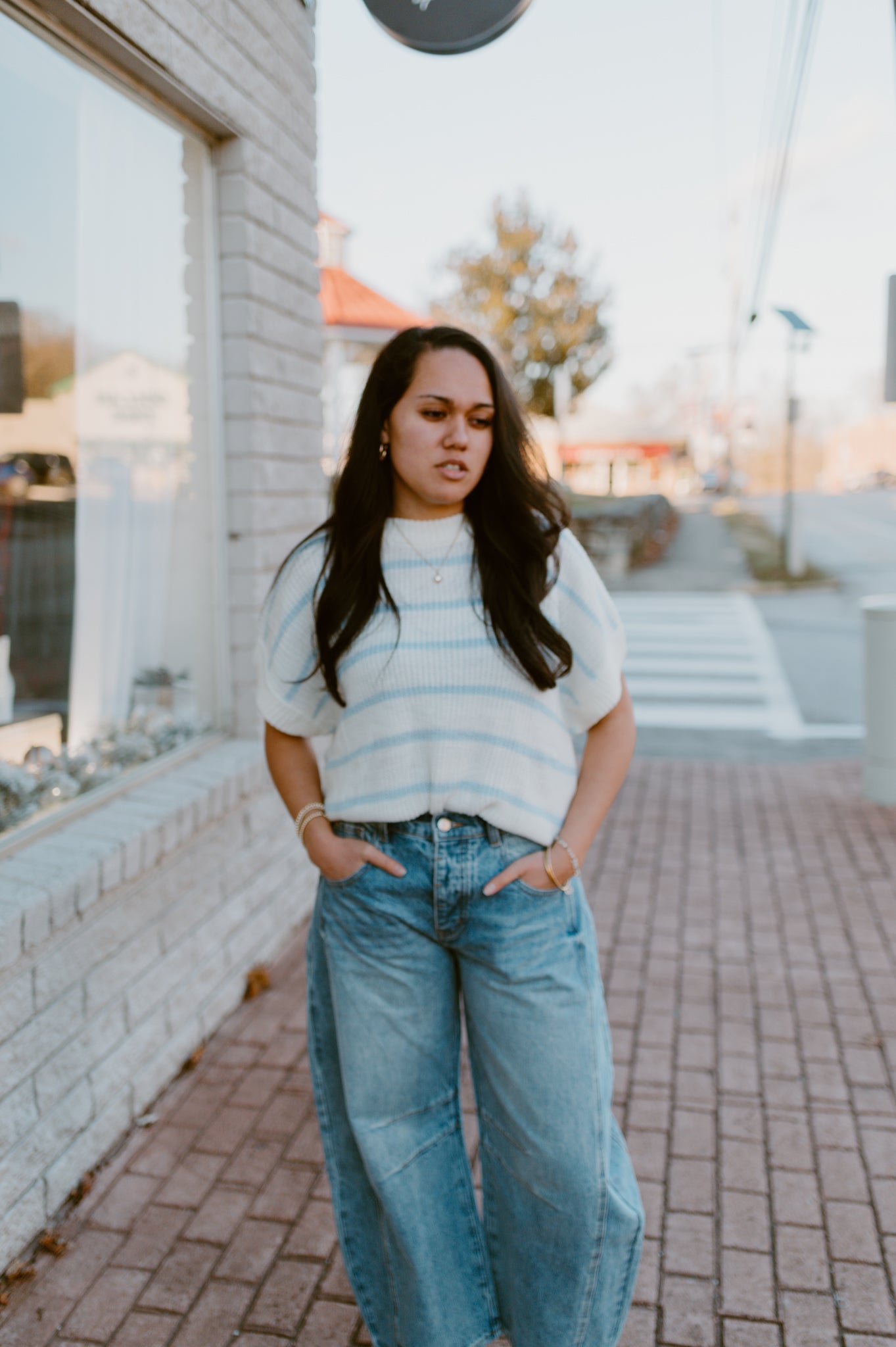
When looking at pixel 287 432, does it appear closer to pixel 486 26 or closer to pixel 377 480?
pixel 486 26

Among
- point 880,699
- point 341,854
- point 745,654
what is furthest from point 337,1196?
point 745,654

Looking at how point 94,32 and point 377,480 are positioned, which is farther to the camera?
point 94,32

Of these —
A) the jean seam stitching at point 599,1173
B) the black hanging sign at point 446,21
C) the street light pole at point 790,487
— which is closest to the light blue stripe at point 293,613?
the jean seam stitching at point 599,1173

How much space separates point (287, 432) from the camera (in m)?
4.27

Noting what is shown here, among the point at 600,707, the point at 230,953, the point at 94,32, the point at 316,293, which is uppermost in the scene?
the point at 94,32

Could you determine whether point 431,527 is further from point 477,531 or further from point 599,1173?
point 599,1173

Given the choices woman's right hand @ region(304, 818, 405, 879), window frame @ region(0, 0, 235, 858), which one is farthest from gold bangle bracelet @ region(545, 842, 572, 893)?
window frame @ region(0, 0, 235, 858)

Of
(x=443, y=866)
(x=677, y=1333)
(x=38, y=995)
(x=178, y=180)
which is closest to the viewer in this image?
(x=443, y=866)

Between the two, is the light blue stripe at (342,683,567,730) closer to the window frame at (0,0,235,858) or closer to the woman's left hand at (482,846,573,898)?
the woman's left hand at (482,846,573,898)

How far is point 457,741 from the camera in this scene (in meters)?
1.91

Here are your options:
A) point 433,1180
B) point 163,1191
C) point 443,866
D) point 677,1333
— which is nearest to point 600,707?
point 443,866

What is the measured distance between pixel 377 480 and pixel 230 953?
7.34 feet

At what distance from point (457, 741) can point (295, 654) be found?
0.38 metres

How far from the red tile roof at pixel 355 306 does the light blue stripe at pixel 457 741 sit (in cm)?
1181
